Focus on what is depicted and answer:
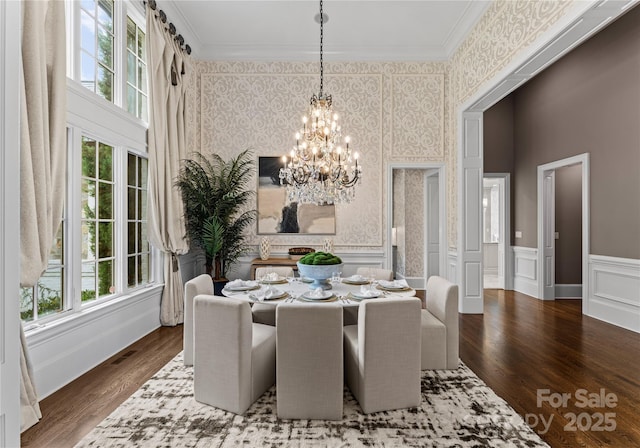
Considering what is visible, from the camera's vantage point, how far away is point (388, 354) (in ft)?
7.27

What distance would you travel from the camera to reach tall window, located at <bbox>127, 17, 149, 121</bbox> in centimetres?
375

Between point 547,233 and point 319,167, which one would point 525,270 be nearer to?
point 547,233

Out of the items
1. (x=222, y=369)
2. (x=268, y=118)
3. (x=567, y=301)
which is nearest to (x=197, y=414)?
(x=222, y=369)

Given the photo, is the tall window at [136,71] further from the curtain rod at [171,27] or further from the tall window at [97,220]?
the tall window at [97,220]

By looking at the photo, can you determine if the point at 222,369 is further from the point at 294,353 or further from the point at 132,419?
the point at 132,419

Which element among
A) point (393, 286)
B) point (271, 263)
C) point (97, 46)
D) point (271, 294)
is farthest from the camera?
point (271, 263)

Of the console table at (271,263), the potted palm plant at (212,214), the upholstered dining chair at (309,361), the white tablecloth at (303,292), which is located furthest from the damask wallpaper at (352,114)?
the upholstered dining chair at (309,361)

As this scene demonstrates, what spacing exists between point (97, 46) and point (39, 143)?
150cm

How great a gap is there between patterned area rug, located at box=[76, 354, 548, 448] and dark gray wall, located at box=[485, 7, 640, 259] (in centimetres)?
344

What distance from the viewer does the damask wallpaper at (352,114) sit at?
532 cm

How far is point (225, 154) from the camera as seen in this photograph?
5.35 m

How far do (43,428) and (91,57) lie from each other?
2924 mm

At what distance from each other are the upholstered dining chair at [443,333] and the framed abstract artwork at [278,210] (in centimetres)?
267

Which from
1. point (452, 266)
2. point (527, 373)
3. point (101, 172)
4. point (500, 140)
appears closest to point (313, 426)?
point (527, 373)
